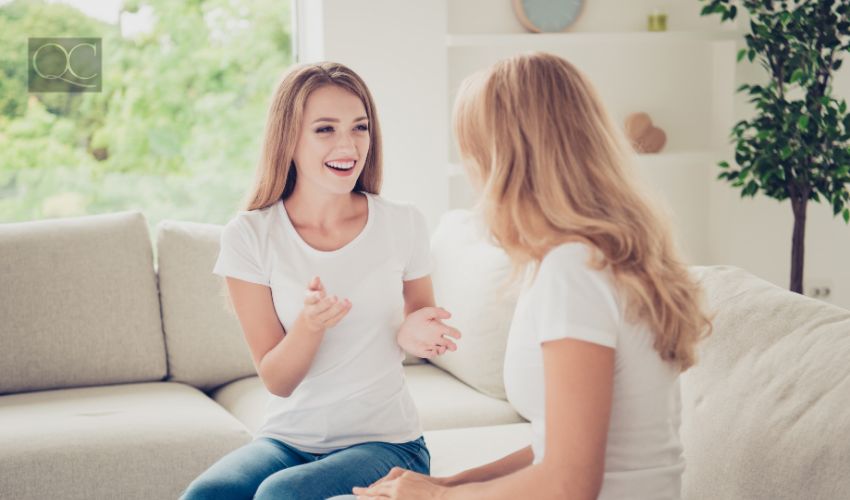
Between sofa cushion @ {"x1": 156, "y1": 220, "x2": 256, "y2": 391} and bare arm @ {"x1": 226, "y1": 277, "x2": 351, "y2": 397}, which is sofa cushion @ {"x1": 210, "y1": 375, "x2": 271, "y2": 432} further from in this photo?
bare arm @ {"x1": 226, "y1": 277, "x2": 351, "y2": 397}

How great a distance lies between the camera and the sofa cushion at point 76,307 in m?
2.90

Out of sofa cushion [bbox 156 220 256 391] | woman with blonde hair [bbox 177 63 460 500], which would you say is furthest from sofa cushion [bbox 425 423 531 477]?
sofa cushion [bbox 156 220 256 391]

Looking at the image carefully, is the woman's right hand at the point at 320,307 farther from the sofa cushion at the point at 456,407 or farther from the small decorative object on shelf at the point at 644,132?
the small decorative object on shelf at the point at 644,132

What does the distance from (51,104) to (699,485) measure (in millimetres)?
2867

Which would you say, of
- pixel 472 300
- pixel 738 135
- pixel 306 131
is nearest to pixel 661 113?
pixel 738 135

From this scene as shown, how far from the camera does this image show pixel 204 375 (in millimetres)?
3074

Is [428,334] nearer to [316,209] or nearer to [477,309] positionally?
[316,209]

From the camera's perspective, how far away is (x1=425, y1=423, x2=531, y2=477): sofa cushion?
2.11m

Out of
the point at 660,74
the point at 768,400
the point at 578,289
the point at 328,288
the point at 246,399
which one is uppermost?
the point at 660,74

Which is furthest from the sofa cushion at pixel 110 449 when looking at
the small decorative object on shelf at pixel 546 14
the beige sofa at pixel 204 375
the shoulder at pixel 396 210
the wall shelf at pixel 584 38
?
the small decorative object on shelf at pixel 546 14

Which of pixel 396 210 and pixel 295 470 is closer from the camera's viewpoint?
pixel 295 470

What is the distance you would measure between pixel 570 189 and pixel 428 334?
24.5 inches

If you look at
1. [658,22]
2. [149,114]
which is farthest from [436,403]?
[658,22]

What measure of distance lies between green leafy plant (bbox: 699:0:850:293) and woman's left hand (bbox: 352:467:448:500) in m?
2.46
